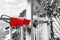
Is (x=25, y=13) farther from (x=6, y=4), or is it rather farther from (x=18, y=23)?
(x=18, y=23)

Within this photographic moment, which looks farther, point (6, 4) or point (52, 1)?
point (52, 1)

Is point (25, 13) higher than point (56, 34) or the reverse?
higher

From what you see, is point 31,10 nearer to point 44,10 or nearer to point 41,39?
point 44,10

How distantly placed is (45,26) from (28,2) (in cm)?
40

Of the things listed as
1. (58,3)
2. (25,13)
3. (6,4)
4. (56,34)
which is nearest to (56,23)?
(56,34)

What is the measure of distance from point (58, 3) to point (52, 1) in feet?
0.27

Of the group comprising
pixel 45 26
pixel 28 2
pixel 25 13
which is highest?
pixel 28 2

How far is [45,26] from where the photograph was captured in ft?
5.54

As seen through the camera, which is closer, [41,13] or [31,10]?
[31,10]

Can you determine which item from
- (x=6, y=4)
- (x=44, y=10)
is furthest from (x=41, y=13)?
(x=6, y=4)

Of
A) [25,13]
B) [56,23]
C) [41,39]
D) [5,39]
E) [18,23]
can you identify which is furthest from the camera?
[56,23]

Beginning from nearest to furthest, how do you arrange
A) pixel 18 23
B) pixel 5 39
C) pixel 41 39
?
1. pixel 18 23
2. pixel 5 39
3. pixel 41 39

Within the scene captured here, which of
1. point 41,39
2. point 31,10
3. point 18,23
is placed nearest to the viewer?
point 18,23

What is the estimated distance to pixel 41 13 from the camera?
1.62 metres
